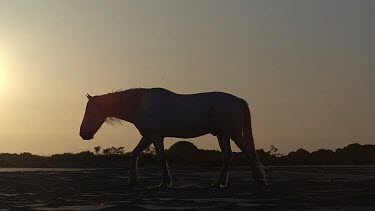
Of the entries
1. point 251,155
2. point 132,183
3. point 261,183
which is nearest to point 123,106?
point 132,183

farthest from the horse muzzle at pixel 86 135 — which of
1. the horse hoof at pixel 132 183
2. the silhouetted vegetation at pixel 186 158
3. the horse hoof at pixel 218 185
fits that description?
the silhouetted vegetation at pixel 186 158

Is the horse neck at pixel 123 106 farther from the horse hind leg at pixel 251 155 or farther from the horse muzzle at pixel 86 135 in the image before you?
the horse hind leg at pixel 251 155

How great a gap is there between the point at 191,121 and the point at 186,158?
21503 millimetres

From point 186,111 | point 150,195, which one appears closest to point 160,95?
point 186,111

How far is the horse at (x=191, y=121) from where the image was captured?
50.4 ft

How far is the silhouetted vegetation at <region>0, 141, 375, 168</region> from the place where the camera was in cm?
3412

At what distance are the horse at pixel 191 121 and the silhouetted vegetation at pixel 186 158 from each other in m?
15.8

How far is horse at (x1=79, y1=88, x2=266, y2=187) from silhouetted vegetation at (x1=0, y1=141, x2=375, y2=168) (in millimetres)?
15791

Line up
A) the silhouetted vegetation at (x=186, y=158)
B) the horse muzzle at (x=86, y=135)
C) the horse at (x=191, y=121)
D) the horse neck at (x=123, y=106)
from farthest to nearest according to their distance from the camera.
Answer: the silhouetted vegetation at (x=186, y=158), the horse muzzle at (x=86, y=135), the horse neck at (x=123, y=106), the horse at (x=191, y=121)

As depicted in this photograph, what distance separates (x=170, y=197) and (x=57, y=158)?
30690 mm

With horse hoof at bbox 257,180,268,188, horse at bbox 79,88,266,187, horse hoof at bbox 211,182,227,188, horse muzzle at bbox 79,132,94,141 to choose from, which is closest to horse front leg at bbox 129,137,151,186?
horse at bbox 79,88,266,187

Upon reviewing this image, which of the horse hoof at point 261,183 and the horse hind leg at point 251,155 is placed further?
the horse hind leg at point 251,155

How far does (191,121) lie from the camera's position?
607 inches

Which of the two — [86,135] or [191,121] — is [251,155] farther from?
[86,135]
